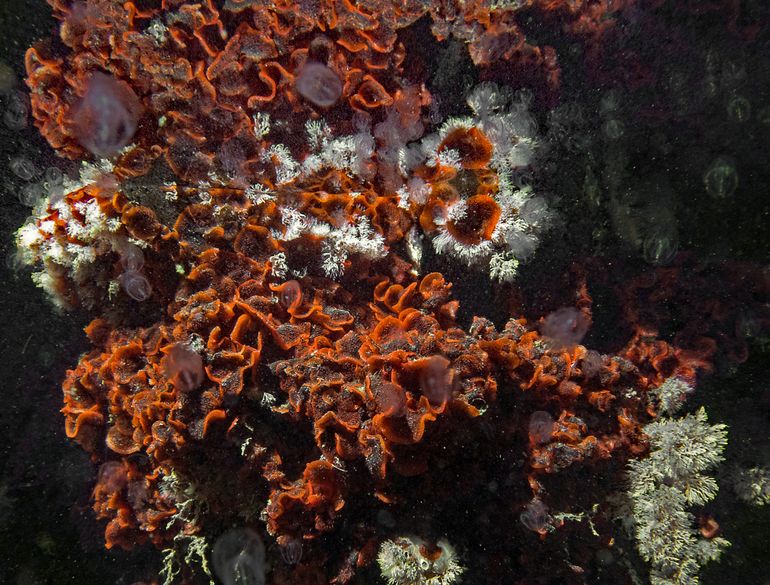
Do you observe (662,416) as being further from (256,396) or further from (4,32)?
(4,32)

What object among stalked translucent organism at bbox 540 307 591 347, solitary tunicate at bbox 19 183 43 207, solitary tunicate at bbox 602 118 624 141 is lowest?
stalked translucent organism at bbox 540 307 591 347

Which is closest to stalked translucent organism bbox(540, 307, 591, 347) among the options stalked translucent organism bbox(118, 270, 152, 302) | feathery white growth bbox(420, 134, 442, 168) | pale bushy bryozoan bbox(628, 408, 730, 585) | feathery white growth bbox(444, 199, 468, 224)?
pale bushy bryozoan bbox(628, 408, 730, 585)

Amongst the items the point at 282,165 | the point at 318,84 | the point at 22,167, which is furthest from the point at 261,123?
the point at 22,167

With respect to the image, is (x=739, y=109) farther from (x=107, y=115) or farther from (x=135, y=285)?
(x=135, y=285)

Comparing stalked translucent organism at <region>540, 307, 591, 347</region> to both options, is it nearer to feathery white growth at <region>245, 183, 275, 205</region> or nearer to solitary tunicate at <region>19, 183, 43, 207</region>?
feathery white growth at <region>245, 183, 275, 205</region>

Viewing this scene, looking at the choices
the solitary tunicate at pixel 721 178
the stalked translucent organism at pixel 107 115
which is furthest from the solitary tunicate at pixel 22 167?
the solitary tunicate at pixel 721 178

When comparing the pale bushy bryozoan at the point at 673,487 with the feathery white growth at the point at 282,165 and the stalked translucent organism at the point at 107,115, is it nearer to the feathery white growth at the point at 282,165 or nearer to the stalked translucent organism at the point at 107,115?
the feathery white growth at the point at 282,165
